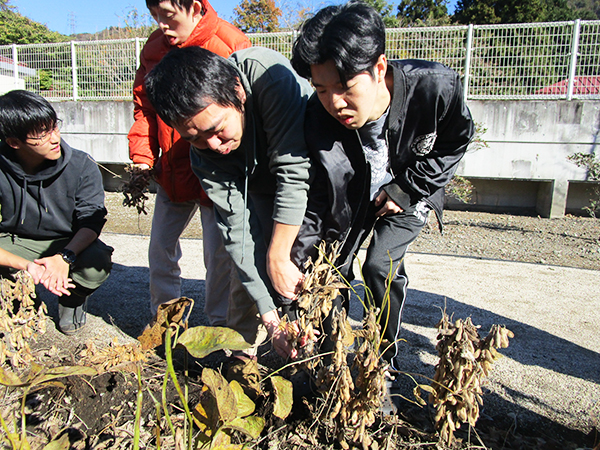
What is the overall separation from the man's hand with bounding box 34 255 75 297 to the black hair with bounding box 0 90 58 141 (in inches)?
26.5

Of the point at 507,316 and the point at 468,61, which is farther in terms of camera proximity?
the point at 468,61

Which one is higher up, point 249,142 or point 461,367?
point 249,142

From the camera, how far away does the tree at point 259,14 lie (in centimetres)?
1930

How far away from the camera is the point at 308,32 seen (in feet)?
4.98

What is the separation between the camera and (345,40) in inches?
56.9

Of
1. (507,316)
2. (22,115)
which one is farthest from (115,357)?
(507,316)

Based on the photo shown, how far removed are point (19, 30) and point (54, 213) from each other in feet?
70.1

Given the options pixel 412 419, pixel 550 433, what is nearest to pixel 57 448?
pixel 412 419

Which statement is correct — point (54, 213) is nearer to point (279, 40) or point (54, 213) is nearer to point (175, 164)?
point (175, 164)

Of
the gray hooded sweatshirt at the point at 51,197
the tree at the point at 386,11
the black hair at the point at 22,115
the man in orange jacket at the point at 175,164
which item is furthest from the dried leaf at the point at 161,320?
the tree at the point at 386,11

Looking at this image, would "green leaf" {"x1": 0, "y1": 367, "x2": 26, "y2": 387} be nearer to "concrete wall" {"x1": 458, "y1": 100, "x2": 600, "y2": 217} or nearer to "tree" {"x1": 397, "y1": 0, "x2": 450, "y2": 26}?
"concrete wall" {"x1": 458, "y1": 100, "x2": 600, "y2": 217}

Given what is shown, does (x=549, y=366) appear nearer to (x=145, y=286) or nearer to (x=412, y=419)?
(x=412, y=419)

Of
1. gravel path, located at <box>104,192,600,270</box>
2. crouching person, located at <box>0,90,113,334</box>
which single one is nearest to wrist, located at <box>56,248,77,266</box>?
crouching person, located at <box>0,90,113,334</box>

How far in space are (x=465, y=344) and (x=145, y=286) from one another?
115 inches
